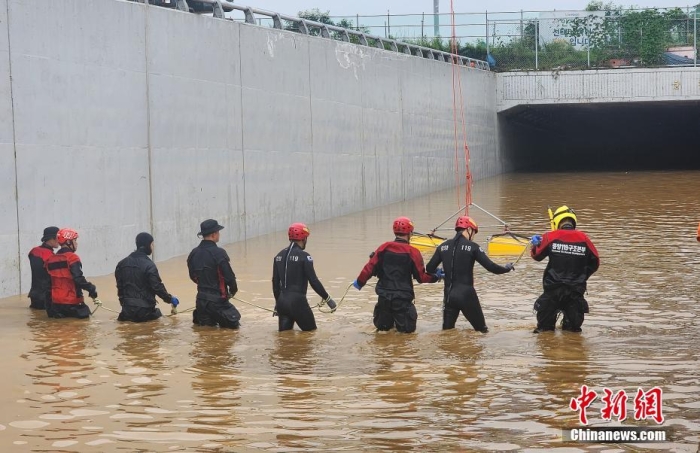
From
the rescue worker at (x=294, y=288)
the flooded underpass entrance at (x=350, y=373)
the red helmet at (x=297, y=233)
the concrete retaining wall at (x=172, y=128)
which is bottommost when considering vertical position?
the flooded underpass entrance at (x=350, y=373)

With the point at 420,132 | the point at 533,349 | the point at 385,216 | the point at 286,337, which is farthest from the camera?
the point at 420,132

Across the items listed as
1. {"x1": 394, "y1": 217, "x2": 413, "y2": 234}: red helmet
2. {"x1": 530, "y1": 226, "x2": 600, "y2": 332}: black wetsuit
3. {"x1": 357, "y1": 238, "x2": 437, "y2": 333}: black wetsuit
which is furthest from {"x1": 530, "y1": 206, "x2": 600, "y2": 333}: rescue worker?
{"x1": 394, "y1": 217, "x2": 413, "y2": 234}: red helmet

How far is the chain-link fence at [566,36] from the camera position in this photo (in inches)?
1692

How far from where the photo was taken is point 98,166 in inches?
707

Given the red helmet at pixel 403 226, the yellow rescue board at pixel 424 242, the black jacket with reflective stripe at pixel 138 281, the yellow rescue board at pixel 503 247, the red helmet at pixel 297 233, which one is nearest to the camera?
the red helmet at pixel 403 226

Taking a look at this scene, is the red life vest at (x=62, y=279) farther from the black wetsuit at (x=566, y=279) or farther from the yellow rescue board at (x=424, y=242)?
the yellow rescue board at (x=424, y=242)

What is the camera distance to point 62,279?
1348 centimetres

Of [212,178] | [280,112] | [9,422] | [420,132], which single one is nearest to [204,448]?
[9,422]

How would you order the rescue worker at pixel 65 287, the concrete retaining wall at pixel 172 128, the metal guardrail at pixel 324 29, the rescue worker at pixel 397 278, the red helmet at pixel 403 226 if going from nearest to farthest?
the rescue worker at pixel 397 278 < the red helmet at pixel 403 226 < the rescue worker at pixel 65 287 < the concrete retaining wall at pixel 172 128 < the metal guardrail at pixel 324 29

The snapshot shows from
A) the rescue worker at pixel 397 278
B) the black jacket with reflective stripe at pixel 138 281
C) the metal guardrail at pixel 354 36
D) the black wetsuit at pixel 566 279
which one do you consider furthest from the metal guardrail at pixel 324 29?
the black wetsuit at pixel 566 279

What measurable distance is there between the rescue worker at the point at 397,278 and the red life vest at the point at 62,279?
3.71m

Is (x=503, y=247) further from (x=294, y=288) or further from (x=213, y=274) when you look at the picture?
(x=213, y=274)

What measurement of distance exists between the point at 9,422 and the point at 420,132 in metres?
27.9

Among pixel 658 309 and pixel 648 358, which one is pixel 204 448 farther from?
pixel 658 309
